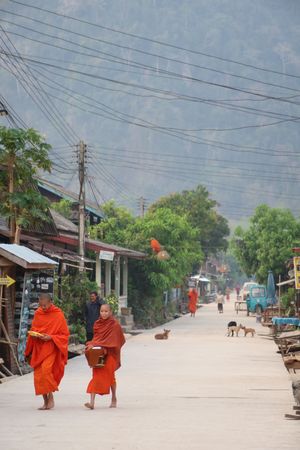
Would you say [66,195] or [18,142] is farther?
[66,195]

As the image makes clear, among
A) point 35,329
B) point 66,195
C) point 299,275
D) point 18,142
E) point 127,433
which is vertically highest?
point 66,195

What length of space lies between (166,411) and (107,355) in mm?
1112

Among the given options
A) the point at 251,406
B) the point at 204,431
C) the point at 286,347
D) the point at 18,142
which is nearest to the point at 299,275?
the point at 286,347

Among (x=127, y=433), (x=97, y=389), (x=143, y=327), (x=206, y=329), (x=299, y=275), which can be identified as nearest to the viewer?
(x=127, y=433)

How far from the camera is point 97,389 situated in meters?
12.9

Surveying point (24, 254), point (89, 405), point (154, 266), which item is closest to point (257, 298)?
point (154, 266)

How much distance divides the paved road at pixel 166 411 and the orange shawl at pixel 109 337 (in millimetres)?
725

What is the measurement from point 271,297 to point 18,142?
86.0 feet

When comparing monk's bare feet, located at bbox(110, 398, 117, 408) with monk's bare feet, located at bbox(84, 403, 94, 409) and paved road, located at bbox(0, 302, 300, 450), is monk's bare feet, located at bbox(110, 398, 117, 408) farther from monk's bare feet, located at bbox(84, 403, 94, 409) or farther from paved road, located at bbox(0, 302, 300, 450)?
monk's bare feet, located at bbox(84, 403, 94, 409)

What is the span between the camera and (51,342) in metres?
13.0

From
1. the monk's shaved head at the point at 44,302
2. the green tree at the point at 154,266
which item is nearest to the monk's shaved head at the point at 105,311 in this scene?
the monk's shaved head at the point at 44,302

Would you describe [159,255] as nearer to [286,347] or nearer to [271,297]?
[271,297]

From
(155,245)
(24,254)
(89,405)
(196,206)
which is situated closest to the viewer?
(89,405)

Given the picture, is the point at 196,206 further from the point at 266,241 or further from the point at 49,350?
the point at 49,350
